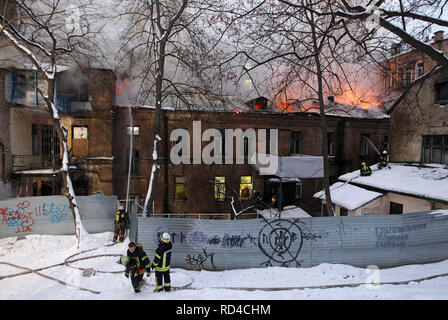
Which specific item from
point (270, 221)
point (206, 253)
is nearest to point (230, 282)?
point (206, 253)

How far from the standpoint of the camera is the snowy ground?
617cm

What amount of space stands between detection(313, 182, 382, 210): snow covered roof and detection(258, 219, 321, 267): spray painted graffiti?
5.75 m

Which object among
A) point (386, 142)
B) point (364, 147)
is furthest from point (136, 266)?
point (386, 142)

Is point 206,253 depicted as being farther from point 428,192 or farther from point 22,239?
point 428,192

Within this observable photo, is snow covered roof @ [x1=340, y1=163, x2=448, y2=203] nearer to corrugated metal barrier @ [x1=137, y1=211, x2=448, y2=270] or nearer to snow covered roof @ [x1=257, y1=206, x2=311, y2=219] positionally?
corrugated metal barrier @ [x1=137, y1=211, x2=448, y2=270]

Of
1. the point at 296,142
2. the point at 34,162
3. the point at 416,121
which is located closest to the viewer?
the point at 34,162

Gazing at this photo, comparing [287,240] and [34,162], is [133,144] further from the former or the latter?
[287,240]

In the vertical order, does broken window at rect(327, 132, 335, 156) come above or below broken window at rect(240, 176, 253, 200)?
above

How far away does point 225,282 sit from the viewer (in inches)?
285

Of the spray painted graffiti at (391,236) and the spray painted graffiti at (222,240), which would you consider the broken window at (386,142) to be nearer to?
the spray painted graffiti at (391,236)

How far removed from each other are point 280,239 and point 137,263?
176 inches

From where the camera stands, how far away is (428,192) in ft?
34.3

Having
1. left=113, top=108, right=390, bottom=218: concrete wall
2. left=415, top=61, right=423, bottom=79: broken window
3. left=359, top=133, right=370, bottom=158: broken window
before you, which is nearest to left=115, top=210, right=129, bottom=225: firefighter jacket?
left=113, top=108, right=390, bottom=218: concrete wall

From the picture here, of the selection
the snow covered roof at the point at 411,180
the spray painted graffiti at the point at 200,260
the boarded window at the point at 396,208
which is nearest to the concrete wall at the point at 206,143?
the snow covered roof at the point at 411,180
